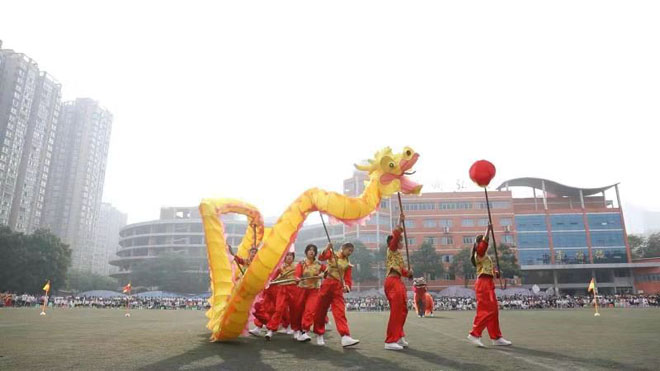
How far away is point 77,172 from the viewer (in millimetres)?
94688

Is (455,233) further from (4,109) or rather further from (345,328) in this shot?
(4,109)

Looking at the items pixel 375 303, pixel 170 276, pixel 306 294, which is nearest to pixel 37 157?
pixel 170 276

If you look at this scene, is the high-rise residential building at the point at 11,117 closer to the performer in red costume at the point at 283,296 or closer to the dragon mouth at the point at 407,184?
the performer in red costume at the point at 283,296

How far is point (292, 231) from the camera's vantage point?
7953 mm

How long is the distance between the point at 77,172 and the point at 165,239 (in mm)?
29199

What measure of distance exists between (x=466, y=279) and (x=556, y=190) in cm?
2474

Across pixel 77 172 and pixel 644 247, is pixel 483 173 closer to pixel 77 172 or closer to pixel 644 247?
pixel 644 247

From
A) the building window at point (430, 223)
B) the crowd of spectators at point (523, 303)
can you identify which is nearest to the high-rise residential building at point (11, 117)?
the crowd of spectators at point (523, 303)

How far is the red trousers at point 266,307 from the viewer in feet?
34.9

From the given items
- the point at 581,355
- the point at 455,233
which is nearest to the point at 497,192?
the point at 455,233

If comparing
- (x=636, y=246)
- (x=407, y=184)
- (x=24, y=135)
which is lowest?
(x=407, y=184)

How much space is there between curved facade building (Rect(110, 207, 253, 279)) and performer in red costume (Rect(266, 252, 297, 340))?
75344 mm

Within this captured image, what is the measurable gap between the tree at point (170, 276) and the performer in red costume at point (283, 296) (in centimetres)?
6167

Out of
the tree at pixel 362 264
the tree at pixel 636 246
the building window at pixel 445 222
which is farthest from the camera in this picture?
the tree at pixel 636 246
